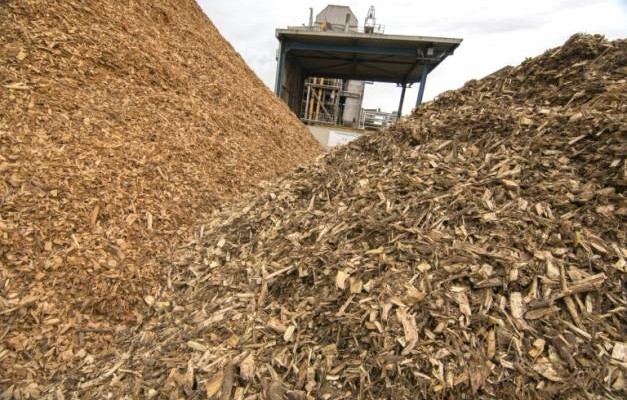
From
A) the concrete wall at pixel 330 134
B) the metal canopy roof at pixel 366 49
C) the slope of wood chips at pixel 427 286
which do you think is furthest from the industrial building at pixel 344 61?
the slope of wood chips at pixel 427 286

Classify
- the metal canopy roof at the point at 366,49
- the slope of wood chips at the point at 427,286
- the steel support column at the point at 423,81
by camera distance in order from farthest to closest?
the steel support column at the point at 423,81, the metal canopy roof at the point at 366,49, the slope of wood chips at the point at 427,286

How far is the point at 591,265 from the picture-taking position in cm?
212

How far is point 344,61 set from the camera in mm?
17625

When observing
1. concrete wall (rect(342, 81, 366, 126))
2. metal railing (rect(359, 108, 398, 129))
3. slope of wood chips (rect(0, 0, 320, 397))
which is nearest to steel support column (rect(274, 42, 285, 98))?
slope of wood chips (rect(0, 0, 320, 397))

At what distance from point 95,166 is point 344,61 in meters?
16.3

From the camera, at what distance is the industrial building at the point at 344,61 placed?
568 inches

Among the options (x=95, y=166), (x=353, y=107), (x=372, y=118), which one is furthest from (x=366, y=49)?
(x=95, y=166)

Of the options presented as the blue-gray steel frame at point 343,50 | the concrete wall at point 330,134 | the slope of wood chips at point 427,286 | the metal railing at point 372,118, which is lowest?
the slope of wood chips at point 427,286

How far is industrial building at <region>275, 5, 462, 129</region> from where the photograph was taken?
14.4m

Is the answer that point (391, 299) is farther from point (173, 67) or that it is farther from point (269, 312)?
point (173, 67)

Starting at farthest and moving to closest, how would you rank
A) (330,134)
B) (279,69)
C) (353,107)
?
(353,107), (330,134), (279,69)

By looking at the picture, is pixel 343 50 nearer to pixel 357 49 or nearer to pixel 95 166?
pixel 357 49

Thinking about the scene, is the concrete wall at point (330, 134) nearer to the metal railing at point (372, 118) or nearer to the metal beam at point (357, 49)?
the metal beam at point (357, 49)

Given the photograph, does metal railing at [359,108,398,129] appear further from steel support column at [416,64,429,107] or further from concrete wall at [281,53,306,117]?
steel support column at [416,64,429,107]
